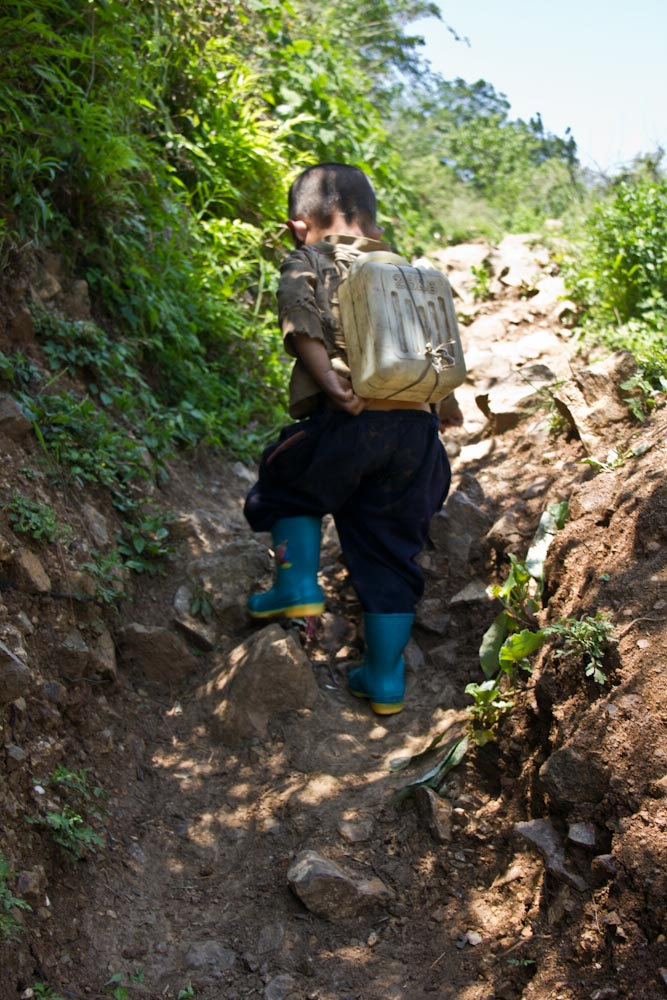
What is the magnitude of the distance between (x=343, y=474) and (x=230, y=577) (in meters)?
0.61

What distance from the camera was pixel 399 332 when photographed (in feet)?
9.47

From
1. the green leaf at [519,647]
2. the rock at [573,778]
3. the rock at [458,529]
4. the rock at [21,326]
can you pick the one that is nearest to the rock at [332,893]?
the rock at [573,778]

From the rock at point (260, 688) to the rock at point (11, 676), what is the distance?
77cm

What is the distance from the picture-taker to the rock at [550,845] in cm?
201

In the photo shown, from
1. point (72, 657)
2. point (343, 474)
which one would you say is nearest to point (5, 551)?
point (72, 657)

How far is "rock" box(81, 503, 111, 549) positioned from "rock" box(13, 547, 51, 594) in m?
0.41

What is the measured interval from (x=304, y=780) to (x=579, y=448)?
5.40 feet

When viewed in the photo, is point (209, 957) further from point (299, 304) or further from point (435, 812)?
point (299, 304)

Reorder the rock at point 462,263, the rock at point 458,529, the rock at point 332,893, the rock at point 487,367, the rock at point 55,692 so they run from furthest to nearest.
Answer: the rock at point 462,263 < the rock at point 487,367 < the rock at point 458,529 < the rock at point 55,692 < the rock at point 332,893

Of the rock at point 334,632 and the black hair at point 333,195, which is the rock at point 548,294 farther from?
the rock at point 334,632

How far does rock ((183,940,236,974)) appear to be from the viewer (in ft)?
7.05

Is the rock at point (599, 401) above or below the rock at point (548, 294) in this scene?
below

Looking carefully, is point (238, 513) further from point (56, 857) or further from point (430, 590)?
point (56, 857)

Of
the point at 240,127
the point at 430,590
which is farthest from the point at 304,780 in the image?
the point at 240,127
